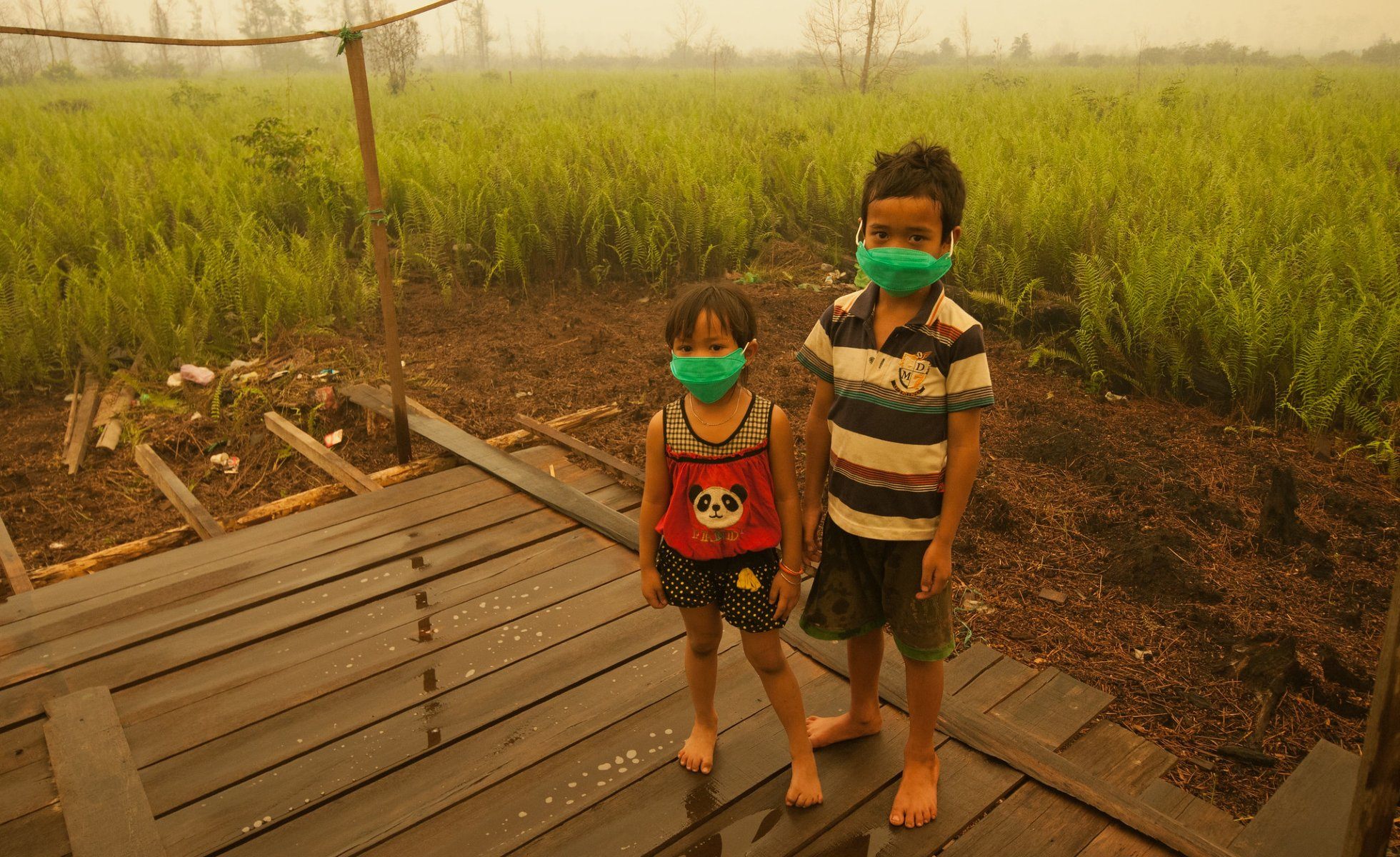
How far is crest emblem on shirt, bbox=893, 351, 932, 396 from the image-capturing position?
6.02 feet

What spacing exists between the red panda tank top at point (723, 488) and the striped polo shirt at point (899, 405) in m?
0.17

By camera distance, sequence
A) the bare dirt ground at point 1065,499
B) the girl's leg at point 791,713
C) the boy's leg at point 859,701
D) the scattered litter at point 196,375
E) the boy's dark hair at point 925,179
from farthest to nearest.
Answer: the scattered litter at point 196,375
the bare dirt ground at point 1065,499
the boy's leg at point 859,701
the girl's leg at point 791,713
the boy's dark hair at point 925,179

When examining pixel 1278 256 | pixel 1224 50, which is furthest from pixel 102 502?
pixel 1224 50

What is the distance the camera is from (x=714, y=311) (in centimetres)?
184

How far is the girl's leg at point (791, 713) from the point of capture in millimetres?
2070

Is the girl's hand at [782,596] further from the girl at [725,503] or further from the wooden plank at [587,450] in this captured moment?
the wooden plank at [587,450]

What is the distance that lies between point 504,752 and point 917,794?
100 cm

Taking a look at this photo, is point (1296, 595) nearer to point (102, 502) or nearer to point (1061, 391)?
point (1061, 391)

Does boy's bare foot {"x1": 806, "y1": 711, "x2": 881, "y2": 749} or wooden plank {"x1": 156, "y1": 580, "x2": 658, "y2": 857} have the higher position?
boy's bare foot {"x1": 806, "y1": 711, "x2": 881, "y2": 749}

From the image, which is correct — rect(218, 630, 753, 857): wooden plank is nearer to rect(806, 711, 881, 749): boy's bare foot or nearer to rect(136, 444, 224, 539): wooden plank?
rect(806, 711, 881, 749): boy's bare foot

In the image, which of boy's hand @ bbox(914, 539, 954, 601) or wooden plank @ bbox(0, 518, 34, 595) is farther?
wooden plank @ bbox(0, 518, 34, 595)

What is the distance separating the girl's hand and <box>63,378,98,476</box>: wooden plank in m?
4.36

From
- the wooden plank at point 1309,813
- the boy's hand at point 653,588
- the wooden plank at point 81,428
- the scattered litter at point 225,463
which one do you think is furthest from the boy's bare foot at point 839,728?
the wooden plank at point 81,428

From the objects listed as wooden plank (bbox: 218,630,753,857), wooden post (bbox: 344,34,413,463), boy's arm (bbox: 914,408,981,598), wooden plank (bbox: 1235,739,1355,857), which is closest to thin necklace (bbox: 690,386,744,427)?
boy's arm (bbox: 914,408,981,598)
